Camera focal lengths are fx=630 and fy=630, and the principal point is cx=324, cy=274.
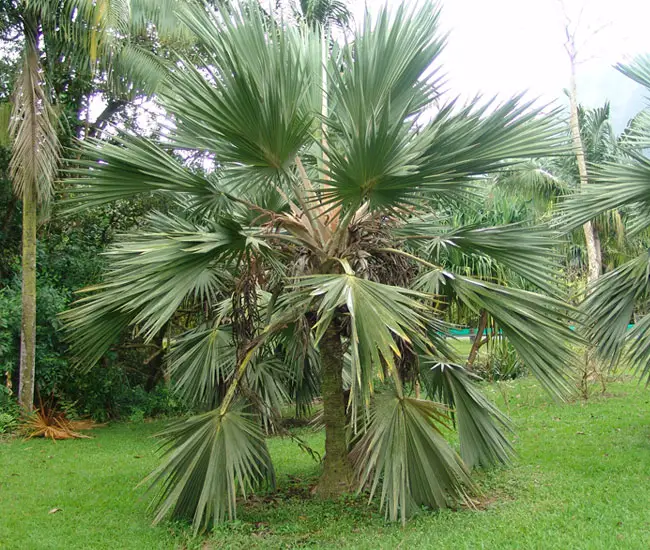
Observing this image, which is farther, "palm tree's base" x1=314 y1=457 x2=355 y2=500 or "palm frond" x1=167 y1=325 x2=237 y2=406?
"palm frond" x1=167 y1=325 x2=237 y2=406

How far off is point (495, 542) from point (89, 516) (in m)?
3.87

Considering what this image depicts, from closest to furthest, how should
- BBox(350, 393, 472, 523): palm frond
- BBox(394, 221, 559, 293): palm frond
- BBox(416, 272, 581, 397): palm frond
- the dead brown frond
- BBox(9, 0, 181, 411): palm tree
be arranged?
BBox(350, 393, 472, 523): palm frond
BBox(416, 272, 581, 397): palm frond
BBox(394, 221, 559, 293): palm frond
BBox(9, 0, 181, 411): palm tree
the dead brown frond

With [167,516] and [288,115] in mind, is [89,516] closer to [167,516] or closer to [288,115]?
[167,516]

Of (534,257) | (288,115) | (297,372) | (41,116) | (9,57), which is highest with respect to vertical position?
→ (9,57)

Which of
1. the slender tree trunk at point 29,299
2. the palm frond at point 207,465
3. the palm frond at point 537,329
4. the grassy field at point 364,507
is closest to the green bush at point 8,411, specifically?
the slender tree trunk at point 29,299

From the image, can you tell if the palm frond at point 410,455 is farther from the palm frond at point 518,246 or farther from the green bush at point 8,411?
the green bush at point 8,411

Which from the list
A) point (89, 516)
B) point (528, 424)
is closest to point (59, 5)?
point (89, 516)

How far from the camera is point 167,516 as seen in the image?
18.4ft

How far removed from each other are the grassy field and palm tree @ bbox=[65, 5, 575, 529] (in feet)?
1.03

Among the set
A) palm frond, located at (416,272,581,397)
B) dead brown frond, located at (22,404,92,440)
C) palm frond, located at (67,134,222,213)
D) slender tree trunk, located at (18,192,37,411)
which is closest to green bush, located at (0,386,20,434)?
dead brown frond, located at (22,404,92,440)

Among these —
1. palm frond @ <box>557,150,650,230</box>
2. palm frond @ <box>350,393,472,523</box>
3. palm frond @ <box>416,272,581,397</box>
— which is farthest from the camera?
palm frond @ <box>557,150,650,230</box>

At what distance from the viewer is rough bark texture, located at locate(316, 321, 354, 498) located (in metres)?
5.81

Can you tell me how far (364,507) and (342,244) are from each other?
7.86 feet

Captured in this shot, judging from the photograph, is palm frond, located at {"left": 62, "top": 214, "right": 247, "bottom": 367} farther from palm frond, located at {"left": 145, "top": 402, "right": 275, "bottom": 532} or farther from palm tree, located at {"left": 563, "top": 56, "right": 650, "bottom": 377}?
palm tree, located at {"left": 563, "top": 56, "right": 650, "bottom": 377}
